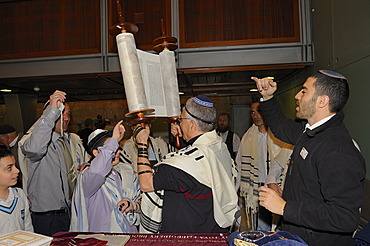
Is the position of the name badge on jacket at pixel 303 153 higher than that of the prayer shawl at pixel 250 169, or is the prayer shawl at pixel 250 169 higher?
the name badge on jacket at pixel 303 153

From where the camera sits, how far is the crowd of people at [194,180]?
1.49 metres

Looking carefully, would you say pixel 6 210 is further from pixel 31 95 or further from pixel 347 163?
pixel 31 95

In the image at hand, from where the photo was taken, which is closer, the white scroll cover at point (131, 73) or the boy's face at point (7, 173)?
the white scroll cover at point (131, 73)

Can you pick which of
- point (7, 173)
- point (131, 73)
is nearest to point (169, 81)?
point (131, 73)

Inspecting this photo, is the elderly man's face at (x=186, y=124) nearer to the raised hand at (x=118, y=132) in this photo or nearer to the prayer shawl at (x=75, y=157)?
the raised hand at (x=118, y=132)

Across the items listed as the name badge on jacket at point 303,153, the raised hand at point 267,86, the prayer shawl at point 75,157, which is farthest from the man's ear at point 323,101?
the prayer shawl at point 75,157

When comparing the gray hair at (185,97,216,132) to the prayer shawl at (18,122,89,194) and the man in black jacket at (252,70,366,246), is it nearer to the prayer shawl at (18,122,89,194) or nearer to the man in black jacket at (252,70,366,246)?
the man in black jacket at (252,70,366,246)

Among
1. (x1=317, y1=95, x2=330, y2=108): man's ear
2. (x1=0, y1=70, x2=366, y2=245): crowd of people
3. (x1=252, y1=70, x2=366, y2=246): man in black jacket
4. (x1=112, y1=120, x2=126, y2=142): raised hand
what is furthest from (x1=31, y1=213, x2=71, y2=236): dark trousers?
(x1=317, y1=95, x2=330, y2=108): man's ear

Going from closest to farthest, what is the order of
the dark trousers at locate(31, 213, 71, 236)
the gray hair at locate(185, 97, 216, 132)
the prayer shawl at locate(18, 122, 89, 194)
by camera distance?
the gray hair at locate(185, 97, 216, 132)
the dark trousers at locate(31, 213, 71, 236)
the prayer shawl at locate(18, 122, 89, 194)

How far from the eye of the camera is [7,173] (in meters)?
2.16

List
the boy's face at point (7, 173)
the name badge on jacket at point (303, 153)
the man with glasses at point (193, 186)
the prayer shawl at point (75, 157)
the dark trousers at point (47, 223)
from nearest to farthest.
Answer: the name badge on jacket at point (303, 153) → the man with glasses at point (193, 186) → the boy's face at point (7, 173) → the dark trousers at point (47, 223) → the prayer shawl at point (75, 157)

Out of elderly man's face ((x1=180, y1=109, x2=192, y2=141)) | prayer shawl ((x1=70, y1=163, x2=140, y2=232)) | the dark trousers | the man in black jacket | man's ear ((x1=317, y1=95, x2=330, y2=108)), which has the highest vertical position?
man's ear ((x1=317, y1=95, x2=330, y2=108))

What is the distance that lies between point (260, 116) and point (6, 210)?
9.96ft

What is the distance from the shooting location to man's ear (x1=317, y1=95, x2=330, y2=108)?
1.68m
